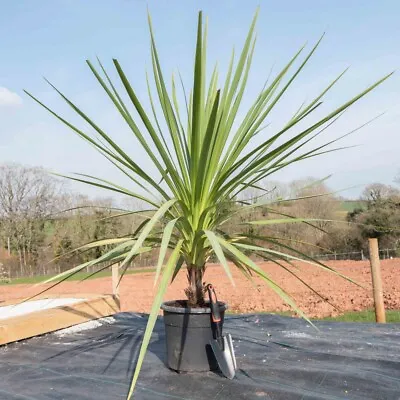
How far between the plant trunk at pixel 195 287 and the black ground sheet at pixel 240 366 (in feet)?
1.13

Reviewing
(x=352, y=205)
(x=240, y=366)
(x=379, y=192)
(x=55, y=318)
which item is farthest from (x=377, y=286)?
(x=352, y=205)

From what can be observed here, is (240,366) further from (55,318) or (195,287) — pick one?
(55,318)

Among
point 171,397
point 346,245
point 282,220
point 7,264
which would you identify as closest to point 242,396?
→ point 171,397

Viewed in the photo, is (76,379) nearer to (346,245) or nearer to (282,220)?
(282,220)

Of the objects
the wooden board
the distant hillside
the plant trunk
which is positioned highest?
the distant hillside

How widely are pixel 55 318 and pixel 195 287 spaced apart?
1616 mm

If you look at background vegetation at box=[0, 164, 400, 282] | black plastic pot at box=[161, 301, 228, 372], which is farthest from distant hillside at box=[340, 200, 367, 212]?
black plastic pot at box=[161, 301, 228, 372]

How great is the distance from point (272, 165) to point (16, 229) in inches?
1122

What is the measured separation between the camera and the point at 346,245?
21.1 m

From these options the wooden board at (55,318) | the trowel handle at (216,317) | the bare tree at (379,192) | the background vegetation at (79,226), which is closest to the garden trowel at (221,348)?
the trowel handle at (216,317)

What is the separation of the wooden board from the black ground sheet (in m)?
0.08

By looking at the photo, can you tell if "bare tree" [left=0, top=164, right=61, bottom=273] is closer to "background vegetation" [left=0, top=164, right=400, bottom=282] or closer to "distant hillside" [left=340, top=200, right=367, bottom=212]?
"background vegetation" [left=0, top=164, right=400, bottom=282]

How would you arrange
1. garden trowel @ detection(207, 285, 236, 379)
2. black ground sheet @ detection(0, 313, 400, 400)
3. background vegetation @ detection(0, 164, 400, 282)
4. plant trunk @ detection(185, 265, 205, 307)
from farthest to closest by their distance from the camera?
background vegetation @ detection(0, 164, 400, 282), plant trunk @ detection(185, 265, 205, 307), garden trowel @ detection(207, 285, 236, 379), black ground sheet @ detection(0, 313, 400, 400)

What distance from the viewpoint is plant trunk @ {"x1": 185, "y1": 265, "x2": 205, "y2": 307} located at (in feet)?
6.94
